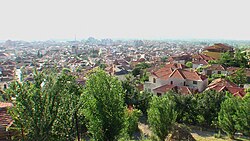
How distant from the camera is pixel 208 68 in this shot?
36719 mm

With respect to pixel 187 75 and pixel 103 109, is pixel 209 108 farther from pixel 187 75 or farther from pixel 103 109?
pixel 103 109

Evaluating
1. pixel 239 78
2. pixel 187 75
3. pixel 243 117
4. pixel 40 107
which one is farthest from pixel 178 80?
pixel 40 107

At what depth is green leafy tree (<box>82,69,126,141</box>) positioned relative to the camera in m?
7.48


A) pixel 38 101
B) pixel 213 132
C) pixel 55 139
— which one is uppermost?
pixel 38 101

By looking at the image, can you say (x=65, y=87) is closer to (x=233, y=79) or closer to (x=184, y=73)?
(x=184, y=73)

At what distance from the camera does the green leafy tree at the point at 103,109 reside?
7.48m

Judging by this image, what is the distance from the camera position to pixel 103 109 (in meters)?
A: 7.51

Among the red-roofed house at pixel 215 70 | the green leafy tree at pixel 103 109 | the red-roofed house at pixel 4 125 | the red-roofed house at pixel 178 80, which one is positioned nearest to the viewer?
the red-roofed house at pixel 4 125

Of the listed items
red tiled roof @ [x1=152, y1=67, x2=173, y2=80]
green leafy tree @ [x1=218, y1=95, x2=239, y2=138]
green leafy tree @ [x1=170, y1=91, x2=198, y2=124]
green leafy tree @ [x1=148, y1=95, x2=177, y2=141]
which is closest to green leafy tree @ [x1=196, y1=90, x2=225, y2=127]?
green leafy tree @ [x1=170, y1=91, x2=198, y2=124]

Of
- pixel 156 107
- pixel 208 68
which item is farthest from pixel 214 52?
pixel 156 107

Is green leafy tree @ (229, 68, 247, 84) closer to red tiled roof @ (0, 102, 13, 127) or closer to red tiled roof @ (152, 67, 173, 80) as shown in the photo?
red tiled roof @ (152, 67, 173, 80)

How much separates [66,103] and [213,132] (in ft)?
53.5

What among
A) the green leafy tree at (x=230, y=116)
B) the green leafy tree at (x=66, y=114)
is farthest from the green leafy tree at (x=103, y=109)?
the green leafy tree at (x=230, y=116)

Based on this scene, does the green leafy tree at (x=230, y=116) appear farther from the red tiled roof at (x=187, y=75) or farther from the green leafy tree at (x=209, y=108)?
the red tiled roof at (x=187, y=75)
